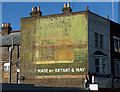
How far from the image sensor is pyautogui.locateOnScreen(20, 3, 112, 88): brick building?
111ft

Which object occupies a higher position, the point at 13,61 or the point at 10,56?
the point at 10,56

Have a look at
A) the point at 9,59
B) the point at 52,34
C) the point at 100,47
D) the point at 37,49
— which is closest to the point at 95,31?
the point at 100,47

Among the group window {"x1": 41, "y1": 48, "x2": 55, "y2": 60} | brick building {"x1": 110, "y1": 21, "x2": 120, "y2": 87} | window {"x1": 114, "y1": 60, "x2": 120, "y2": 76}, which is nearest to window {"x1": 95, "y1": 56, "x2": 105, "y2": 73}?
brick building {"x1": 110, "y1": 21, "x2": 120, "y2": 87}

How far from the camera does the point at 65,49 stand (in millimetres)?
34750

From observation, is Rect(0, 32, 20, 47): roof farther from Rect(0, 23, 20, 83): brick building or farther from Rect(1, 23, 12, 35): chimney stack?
Rect(1, 23, 12, 35): chimney stack

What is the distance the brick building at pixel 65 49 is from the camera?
33844mm

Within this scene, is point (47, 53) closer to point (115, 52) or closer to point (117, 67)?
point (115, 52)

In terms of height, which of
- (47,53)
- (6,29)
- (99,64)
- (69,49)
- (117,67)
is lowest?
(117,67)

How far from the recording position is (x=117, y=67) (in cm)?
3881

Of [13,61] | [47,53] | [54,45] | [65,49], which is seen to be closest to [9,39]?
[13,61]

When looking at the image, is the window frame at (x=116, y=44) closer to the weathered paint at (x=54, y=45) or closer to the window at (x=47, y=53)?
the weathered paint at (x=54, y=45)

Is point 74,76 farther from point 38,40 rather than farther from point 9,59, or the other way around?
point 9,59

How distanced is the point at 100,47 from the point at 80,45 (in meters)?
3.48

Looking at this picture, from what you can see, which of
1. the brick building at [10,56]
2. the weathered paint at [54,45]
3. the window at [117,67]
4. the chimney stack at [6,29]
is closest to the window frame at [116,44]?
the window at [117,67]
